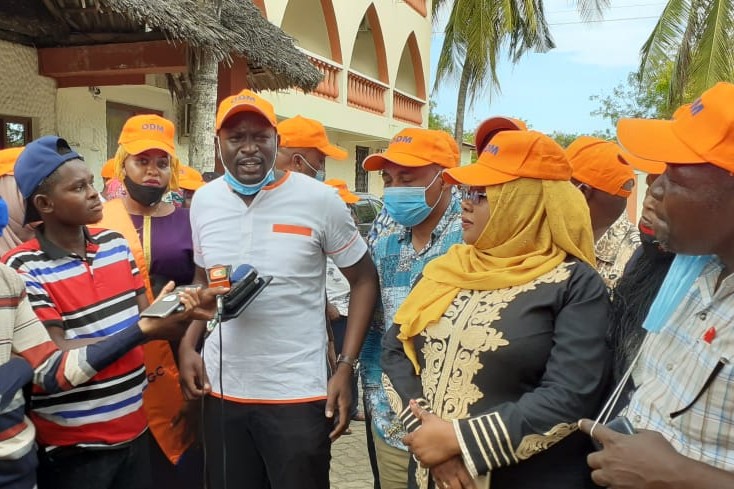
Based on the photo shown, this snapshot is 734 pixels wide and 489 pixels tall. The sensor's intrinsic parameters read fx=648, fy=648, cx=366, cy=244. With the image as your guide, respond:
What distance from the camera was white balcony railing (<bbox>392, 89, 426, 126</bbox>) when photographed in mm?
19375

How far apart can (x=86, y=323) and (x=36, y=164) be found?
1.96 feet

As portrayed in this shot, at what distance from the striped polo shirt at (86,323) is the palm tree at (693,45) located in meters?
11.5

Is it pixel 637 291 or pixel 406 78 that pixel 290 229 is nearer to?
pixel 637 291

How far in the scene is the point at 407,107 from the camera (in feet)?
67.2

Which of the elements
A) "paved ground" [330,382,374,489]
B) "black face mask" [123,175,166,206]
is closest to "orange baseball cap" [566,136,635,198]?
"black face mask" [123,175,166,206]

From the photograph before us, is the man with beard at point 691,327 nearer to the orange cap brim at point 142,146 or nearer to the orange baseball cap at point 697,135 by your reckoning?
the orange baseball cap at point 697,135

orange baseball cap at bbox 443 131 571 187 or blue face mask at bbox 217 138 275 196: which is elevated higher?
orange baseball cap at bbox 443 131 571 187

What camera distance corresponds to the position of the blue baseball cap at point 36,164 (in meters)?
2.31

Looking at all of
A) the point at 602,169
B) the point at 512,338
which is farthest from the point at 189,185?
the point at 512,338

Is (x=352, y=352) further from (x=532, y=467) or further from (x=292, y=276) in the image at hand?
(x=532, y=467)

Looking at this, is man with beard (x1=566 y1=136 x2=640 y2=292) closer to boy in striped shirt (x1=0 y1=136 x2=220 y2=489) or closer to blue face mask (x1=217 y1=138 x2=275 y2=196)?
blue face mask (x1=217 y1=138 x2=275 y2=196)

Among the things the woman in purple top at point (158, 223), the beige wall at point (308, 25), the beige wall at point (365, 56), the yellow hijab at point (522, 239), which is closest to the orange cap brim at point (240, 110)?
the woman in purple top at point (158, 223)

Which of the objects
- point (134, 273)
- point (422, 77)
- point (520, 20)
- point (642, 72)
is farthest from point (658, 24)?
point (134, 273)

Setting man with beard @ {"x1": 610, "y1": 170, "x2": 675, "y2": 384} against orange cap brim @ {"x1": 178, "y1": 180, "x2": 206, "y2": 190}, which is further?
orange cap brim @ {"x1": 178, "y1": 180, "x2": 206, "y2": 190}
